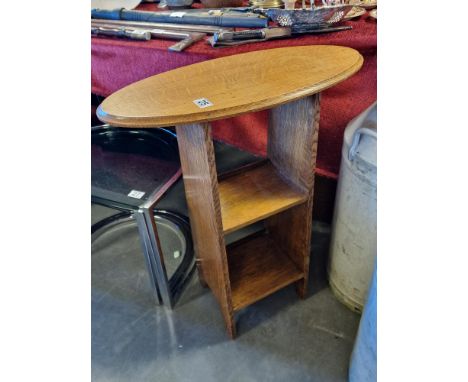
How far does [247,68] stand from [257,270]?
667 millimetres

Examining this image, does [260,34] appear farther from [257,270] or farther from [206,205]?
[257,270]

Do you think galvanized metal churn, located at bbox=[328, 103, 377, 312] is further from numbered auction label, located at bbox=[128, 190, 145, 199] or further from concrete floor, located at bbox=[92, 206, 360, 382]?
numbered auction label, located at bbox=[128, 190, 145, 199]

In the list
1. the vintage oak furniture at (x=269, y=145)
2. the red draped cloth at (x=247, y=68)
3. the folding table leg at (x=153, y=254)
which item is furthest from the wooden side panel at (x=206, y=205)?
the red draped cloth at (x=247, y=68)

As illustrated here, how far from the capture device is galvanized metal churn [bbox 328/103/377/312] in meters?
0.92

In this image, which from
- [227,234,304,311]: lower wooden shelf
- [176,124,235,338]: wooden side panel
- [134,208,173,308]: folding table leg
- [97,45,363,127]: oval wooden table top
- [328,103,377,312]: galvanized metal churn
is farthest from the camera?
[227,234,304,311]: lower wooden shelf

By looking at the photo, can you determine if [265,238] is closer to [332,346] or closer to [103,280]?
[332,346]

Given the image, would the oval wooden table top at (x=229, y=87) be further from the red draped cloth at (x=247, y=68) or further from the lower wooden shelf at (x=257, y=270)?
the lower wooden shelf at (x=257, y=270)

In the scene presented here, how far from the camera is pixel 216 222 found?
88 cm

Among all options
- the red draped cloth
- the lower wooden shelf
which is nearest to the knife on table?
the red draped cloth

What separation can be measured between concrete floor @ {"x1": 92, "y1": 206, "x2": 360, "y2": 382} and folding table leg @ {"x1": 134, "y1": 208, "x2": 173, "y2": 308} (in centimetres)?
7

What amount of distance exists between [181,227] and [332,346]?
78 centimetres

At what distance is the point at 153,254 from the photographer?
3.74 feet

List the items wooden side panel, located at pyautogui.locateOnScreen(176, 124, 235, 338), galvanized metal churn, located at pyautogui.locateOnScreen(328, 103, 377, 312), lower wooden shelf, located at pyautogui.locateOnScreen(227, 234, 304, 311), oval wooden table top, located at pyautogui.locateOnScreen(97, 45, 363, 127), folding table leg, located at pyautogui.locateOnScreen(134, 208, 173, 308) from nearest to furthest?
oval wooden table top, located at pyautogui.locateOnScreen(97, 45, 363, 127)
wooden side panel, located at pyautogui.locateOnScreen(176, 124, 235, 338)
galvanized metal churn, located at pyautogui.locateOnScreen(328, 103, 377, 312)
folding table leg, located at pyautogui.locateOnScreen(134, 208, 173, 308)
lower wooden shelf, located at pyautogui.locateOnScreen(227, 234, 304, 311)
